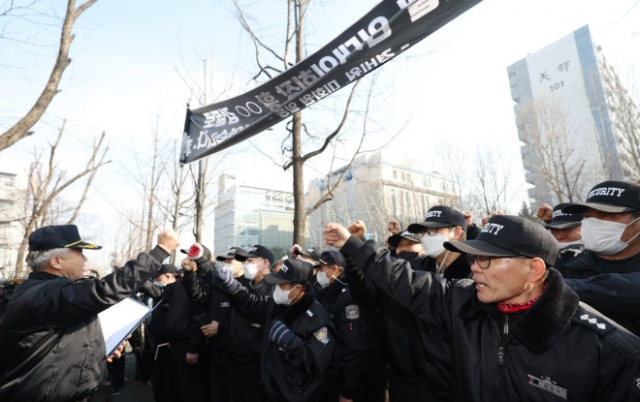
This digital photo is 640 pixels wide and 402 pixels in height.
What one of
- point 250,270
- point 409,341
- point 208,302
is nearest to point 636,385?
point 409,341

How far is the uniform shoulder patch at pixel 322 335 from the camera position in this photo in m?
3.46

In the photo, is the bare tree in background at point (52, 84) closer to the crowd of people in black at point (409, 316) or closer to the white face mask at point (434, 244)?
the crowd of people in black at point (409, 316)

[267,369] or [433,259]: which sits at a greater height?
[433,259]

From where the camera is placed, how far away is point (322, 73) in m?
4.47

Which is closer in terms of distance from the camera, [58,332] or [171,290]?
[58,332]

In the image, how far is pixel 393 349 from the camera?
3438 mm

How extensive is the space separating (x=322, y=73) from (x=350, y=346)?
122 inches

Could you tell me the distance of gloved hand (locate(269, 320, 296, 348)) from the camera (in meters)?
3.33

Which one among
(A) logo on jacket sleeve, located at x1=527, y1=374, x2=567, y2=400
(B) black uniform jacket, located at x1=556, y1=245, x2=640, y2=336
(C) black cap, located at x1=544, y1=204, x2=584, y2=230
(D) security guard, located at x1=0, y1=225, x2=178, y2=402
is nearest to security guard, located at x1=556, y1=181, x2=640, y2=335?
(B) black uniform jacket, located at x1=556, y1=245, x2=640, y2=336

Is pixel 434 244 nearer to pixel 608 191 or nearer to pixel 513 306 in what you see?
pixel 608 191

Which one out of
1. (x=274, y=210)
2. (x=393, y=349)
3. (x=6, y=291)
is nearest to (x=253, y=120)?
(x=393, y=349)

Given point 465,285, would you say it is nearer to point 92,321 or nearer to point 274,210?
point 92,321

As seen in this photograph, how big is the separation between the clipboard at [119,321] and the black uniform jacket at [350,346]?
220cm

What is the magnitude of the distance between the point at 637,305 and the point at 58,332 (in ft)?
13.0
